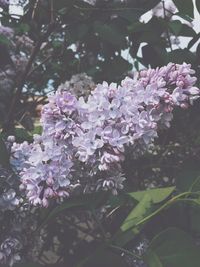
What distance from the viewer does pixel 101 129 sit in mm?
1208

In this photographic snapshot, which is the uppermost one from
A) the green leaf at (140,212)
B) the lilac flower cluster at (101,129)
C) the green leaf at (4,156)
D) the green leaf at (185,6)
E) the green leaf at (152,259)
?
the green leaf at (185,6)

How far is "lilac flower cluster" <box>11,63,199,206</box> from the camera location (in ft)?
3.94

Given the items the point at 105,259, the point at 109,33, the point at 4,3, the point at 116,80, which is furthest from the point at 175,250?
the point at 4,3

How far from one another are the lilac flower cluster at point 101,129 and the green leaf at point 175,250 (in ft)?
0.51

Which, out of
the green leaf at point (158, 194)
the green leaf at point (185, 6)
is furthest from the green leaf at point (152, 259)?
the green leaf at point (185, 6)

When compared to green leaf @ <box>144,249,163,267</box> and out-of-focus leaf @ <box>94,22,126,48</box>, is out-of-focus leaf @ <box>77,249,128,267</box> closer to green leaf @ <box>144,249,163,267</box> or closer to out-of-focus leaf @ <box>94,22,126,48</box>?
green leaf @ <box>144,249,163,267</box>

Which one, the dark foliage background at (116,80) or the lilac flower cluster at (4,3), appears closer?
the dark foliage background at (116,80)

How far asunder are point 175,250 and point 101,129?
290 millimetres

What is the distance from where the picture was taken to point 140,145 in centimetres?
123

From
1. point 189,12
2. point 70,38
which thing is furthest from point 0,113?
point 189,12

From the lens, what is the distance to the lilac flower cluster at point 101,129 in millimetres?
1200

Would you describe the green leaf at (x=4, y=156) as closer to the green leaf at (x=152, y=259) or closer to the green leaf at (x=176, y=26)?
the green leaf at (x=152, y=259)

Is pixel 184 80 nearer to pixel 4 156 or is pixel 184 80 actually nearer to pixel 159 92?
pixel 159 92

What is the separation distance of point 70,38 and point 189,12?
24.4 inches
